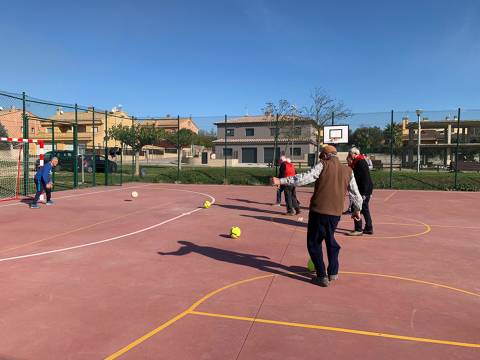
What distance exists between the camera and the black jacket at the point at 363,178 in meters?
8.87

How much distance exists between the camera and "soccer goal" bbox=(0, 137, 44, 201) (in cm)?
1482

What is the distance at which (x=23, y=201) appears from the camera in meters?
13.5

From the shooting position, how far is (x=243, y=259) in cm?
670

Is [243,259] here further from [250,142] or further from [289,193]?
[250,142]

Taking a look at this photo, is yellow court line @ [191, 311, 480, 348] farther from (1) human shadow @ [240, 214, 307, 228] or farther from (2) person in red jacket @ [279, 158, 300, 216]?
(2) person in red jacket @ [279, 158, 300, 216]

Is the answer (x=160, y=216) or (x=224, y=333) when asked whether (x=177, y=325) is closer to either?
(x=224, y=333)

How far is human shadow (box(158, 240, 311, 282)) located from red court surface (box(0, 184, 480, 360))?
0.02m

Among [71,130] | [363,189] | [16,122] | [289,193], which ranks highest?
[71,130]

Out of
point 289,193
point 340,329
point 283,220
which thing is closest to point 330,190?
point 340,329

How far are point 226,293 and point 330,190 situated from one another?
1.92 metres

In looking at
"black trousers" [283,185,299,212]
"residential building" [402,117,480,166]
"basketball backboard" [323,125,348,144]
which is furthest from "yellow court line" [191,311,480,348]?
"residential building" [402,117,480,166]

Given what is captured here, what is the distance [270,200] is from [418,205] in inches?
206

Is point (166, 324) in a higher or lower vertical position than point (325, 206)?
lower

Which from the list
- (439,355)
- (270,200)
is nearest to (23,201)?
(270,200)
